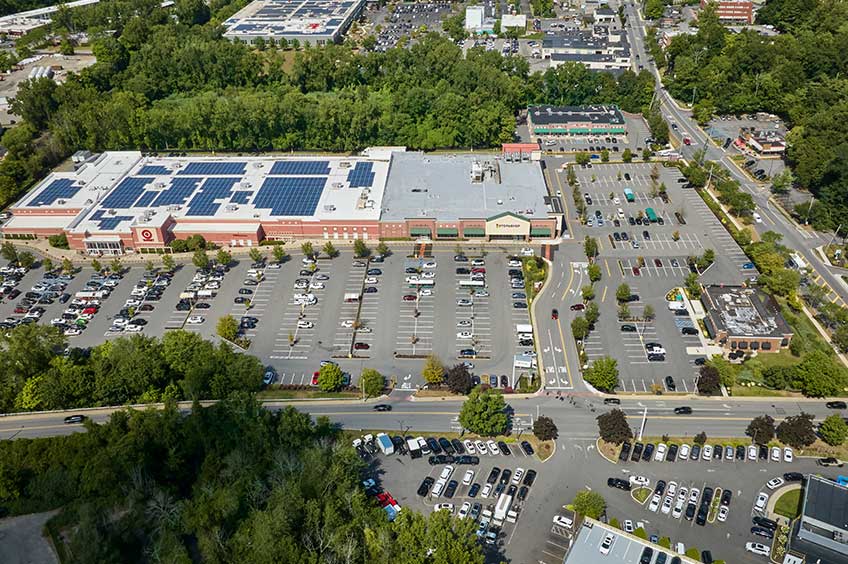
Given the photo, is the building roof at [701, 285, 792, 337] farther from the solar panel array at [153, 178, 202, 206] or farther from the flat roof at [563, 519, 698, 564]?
the solar panel array at [153, 178, 202, 206]

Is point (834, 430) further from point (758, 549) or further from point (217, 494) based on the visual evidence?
point (217, 494)

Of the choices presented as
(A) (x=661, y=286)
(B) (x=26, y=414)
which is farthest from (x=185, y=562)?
(A) (x=661, y=286)

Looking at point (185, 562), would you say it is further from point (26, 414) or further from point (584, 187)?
point (584, 187)

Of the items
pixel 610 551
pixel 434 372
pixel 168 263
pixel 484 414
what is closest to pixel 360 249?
pixel 168 263

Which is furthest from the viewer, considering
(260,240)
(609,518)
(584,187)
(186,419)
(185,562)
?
(584,187)

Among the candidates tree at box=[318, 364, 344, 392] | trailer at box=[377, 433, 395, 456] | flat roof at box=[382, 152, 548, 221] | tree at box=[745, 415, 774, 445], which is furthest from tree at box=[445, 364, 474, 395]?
flat roof at box=[382, 152, 548, 221]

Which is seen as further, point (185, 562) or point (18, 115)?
point (18, 115)

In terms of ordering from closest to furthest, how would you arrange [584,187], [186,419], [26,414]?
[186,419] < [26,414] < [584,187]
